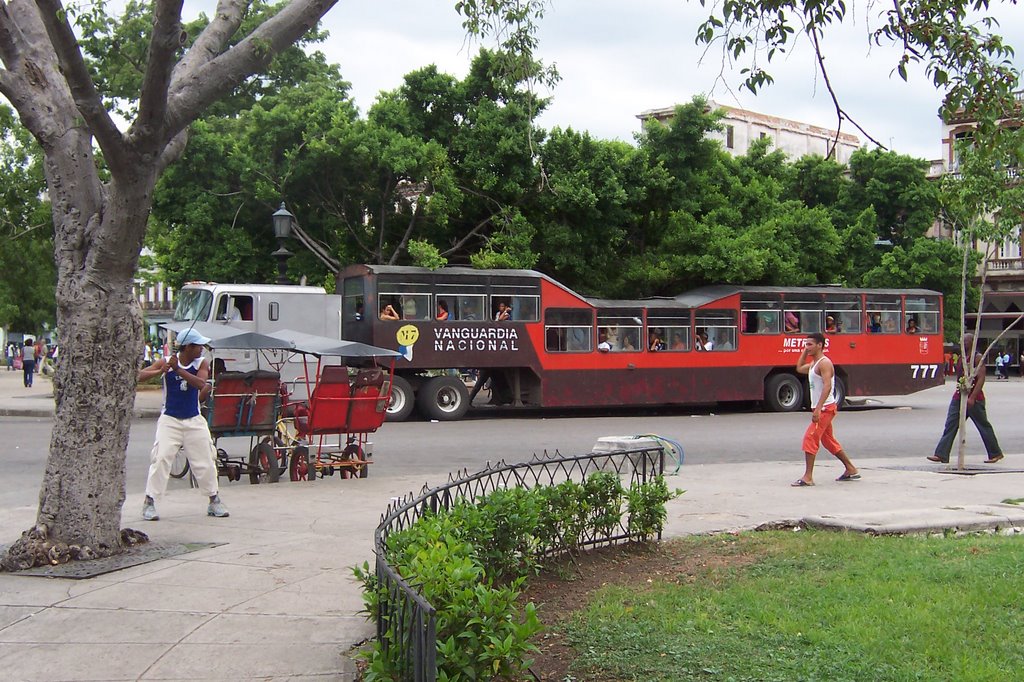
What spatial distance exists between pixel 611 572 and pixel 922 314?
76.6 feet

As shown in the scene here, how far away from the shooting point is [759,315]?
25.9 m

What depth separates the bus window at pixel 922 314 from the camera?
2770cm

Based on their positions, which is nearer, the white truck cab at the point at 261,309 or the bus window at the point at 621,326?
the white truck cab at the point at 261,309

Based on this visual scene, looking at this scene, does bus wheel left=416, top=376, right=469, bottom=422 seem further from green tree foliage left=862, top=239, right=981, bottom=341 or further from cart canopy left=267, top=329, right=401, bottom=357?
green tree foliage left=862, top=239, right=981, bottom=341

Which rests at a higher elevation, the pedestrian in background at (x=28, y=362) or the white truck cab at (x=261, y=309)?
the white truck cab at (x=261, y=309)

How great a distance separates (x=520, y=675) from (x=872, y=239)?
155 ft

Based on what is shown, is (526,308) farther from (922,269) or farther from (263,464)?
(922,269)

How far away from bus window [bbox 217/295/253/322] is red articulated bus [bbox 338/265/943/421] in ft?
8.21

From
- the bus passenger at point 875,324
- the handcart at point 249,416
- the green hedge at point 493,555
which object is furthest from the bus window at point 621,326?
the green hedge at point 493,555

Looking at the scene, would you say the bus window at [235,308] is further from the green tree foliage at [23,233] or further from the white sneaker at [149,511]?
the white sneaker at [149,511]

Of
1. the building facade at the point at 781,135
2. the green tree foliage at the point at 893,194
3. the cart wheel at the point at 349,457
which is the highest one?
the building facade at the point at 781,135

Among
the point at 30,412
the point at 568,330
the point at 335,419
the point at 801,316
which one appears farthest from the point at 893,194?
the point at 335,419

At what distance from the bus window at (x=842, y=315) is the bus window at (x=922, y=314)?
5.70 feet

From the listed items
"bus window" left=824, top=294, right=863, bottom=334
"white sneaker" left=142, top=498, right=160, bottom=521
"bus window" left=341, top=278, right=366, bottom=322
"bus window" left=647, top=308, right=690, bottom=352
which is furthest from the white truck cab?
"bus window" left=824, top=294, right=863, bottom=334
